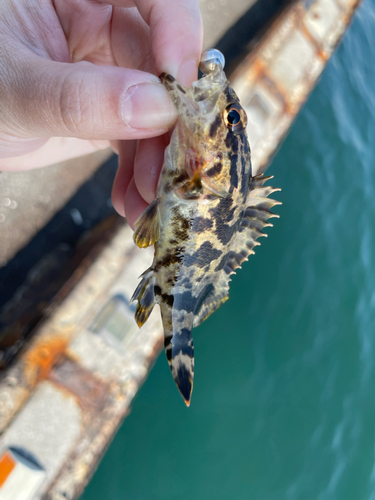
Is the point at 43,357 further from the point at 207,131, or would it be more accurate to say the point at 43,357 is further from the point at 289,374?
the point at 289,374

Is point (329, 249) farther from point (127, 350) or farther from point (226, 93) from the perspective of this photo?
point (226, 93)

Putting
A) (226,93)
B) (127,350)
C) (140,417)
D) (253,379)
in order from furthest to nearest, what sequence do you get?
1. (253,379)
2. (140,417)
3. (127,350)
4. (226,93)

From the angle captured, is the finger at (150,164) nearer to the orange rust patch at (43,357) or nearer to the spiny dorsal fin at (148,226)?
the spiny dorsal fin at (148,226)

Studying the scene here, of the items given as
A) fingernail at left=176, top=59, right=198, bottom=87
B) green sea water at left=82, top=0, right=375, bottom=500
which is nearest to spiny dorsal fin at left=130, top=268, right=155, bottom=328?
fingernail at left=176, top=59, right=198, bottom=87

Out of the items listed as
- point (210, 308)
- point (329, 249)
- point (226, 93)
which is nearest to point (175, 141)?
point (226, 93)

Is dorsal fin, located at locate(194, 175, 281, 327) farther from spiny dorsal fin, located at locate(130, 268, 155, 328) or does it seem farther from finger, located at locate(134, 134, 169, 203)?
finger, located at locate(134, 134, 169, 203)

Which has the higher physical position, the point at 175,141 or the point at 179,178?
the point at 175,141

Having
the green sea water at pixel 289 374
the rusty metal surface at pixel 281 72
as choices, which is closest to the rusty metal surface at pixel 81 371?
the green sea water at pixel 289 374

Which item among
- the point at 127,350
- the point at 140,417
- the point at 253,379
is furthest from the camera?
the point at 253,379
